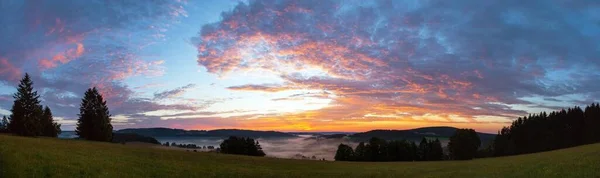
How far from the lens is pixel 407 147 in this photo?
126062 mm

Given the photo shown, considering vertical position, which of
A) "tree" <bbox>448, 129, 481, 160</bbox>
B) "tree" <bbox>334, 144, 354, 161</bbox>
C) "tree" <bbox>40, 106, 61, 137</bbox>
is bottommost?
"tree" <bbox>334, 144, 354, 161</bbox>

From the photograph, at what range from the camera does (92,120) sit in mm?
94375

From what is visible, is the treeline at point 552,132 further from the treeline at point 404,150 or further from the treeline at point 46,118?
the treeline at point 46,118

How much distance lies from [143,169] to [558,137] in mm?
141804

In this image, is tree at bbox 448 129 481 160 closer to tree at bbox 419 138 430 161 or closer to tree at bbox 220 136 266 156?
tree at bbox 419 138 430 161

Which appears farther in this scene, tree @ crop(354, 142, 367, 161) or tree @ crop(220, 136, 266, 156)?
tree @ crop(354, 142, 367, 161)

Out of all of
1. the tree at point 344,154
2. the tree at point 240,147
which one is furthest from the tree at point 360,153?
the tree at point 240,147

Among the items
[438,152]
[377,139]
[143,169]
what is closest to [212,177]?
[143,169]

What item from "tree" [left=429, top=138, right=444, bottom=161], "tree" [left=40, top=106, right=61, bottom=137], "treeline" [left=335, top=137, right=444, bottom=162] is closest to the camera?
"tree" [left=40, top=106, right=61, bottom=137]

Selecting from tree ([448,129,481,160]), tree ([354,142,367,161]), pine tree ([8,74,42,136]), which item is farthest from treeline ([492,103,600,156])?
pine tree ([8,74,42,136])

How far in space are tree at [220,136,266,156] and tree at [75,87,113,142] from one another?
3539 cm

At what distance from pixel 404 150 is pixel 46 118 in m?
110

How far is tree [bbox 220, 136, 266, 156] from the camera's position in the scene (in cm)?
11812

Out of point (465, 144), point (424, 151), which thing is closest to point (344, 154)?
point (424, 151)
